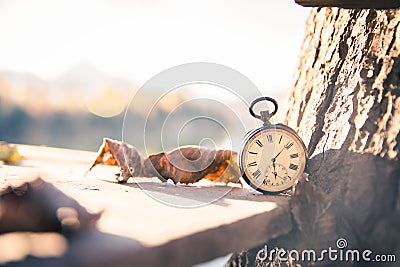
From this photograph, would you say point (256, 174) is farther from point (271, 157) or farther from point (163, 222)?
point (163, 222)

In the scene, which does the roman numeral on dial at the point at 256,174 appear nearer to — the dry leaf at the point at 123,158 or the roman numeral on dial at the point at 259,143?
the roman numeral on dial at the point at 259,143

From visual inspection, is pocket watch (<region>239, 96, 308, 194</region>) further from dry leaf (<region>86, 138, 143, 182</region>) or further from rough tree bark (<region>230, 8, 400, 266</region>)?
dry leaf (<region>86, 138, 143, 182</region>)

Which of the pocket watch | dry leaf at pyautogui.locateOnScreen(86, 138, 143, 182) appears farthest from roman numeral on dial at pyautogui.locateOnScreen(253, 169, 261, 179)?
dry leaf at pyautogui.locateOnScreen(86, 138, 143, 182)

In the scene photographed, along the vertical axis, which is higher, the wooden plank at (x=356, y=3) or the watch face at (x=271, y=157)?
the wooden plank at (x=356, y=3)

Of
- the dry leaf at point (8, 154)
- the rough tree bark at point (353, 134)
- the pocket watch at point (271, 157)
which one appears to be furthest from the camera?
the dry leaf at point (8, 154)

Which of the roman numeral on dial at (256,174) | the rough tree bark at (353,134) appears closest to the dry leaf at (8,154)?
the rough tree bark at (353,134)

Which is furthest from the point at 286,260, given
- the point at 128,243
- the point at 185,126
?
the point at 128,243

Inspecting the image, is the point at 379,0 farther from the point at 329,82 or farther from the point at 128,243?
the point at 128,243

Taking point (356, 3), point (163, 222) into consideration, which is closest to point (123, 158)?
point (163, 222)
